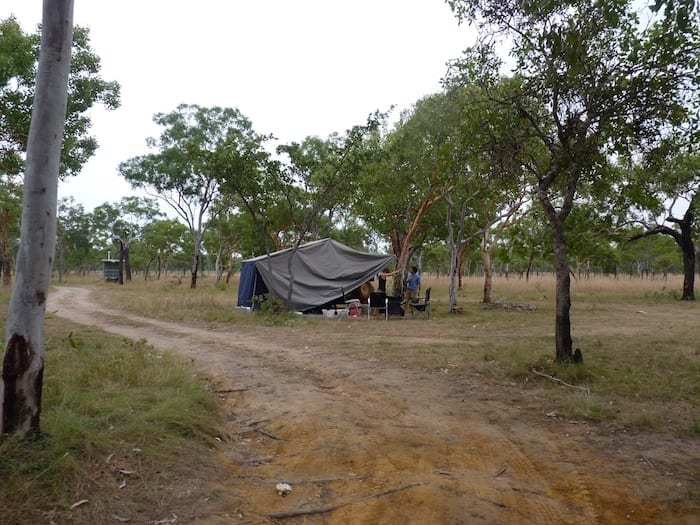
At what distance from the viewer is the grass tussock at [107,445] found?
2922 mm

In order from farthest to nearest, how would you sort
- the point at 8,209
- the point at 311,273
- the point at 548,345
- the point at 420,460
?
the point at 8,209, the point at 311,273, the point at 548,345, the point at 420,460

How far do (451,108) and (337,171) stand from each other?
3.43 metres

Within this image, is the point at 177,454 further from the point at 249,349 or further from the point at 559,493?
the point at 249,349

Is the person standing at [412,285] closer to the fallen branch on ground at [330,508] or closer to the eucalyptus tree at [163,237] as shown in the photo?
the fallen branch on ground at [330,508]

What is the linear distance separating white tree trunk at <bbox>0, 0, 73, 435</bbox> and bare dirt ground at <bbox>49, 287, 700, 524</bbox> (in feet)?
4.19

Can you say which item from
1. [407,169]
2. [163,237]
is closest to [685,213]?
[407,169]

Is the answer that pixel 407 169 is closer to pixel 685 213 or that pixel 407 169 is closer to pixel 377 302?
pixel 377 302

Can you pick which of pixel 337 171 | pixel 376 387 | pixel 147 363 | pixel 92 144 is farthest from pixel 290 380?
pixel 92 144

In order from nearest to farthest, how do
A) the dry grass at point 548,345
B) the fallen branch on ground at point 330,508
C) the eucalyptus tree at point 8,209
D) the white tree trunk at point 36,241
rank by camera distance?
1. the fallen branch on ground at point 330,508
2. the white tree trunk at point 36,241
3. the dry grass at point 548,345
4. the eucalyptus tree at point 8,209

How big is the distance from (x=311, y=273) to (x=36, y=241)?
41.3 ft

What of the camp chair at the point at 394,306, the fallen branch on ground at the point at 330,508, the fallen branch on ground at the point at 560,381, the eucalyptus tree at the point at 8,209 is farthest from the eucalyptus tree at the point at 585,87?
the eucalyptus tree at the point at 8,209

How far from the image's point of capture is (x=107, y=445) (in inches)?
141

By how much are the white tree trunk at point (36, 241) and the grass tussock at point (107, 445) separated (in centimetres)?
28

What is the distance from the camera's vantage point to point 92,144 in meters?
12.2
